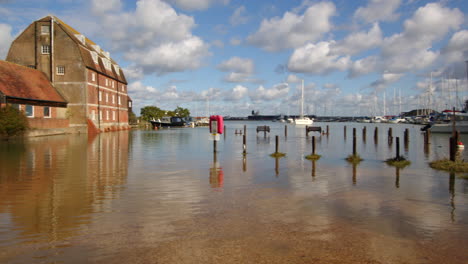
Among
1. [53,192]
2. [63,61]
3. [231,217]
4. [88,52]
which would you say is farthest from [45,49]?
[231,217]

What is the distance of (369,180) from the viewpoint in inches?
555

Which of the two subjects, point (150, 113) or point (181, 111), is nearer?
point (150, 113)

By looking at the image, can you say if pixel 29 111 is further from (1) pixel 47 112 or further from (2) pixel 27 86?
(2) pixel 27 86

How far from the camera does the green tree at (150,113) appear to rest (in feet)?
313

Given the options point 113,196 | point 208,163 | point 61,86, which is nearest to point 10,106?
point 61,86

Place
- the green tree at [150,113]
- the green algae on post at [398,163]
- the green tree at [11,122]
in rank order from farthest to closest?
1. the green tree at [150,113]
2. the green tree at [11,122]
3. the green algae on post at [398,163]

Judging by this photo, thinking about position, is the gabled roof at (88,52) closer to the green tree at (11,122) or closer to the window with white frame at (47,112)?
the window with white frame at (47,112)

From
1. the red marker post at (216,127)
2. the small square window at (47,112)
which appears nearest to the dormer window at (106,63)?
the small square window at (47,112)

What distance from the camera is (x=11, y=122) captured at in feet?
107

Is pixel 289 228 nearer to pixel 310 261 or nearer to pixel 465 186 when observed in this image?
pixel 310 261

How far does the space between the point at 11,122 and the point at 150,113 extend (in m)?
62.9

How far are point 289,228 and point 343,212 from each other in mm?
2213

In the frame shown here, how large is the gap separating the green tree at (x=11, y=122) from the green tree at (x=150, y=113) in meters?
61.0

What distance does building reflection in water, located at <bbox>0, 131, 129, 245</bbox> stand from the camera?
7.70 m
